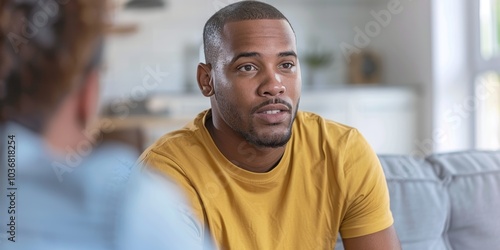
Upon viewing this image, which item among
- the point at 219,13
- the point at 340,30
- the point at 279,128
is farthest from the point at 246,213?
the point at 340,30

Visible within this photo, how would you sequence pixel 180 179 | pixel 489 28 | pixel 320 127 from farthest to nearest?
pixel 489 28
pixel 320 127
pixel 180 179

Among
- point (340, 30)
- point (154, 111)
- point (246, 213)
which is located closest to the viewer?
point (246, 213)

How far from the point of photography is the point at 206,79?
1284mm

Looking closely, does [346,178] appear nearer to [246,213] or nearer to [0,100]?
[246,213]

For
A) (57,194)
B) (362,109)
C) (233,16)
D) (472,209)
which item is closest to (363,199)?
(472,209)

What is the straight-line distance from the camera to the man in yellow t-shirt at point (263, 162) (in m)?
1.14

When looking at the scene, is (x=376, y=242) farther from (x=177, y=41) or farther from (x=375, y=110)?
(x=177, y=41)

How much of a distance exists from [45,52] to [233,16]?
3.15 ft

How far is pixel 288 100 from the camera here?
115 cm

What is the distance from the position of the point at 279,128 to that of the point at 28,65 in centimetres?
91

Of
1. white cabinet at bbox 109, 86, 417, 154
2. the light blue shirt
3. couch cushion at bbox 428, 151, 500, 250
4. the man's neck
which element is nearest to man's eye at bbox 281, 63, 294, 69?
the man's neck

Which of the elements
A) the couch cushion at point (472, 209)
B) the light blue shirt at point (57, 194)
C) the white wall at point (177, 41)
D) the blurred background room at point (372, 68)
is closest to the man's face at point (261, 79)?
the couch cushion at point (472, 209)

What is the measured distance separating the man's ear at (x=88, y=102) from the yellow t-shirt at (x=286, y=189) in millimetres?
841

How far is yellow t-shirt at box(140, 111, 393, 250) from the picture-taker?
1.13 meters
